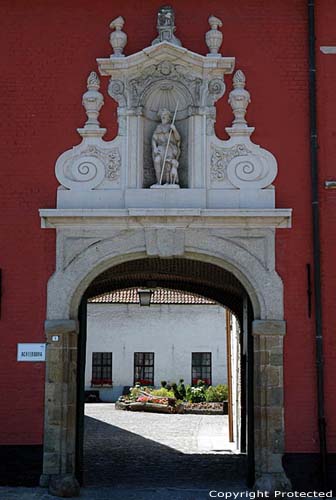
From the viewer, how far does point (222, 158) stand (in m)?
9.51

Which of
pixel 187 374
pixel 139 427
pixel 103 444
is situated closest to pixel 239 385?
pixel 103 444

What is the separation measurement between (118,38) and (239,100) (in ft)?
5.65

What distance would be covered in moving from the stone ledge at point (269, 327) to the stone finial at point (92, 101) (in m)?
3.17

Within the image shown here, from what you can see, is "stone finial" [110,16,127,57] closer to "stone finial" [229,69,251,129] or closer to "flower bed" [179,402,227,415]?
"stone finial" [229,69,251,129]

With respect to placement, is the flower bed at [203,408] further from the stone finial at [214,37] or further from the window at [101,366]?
the stone finial at [214,37]

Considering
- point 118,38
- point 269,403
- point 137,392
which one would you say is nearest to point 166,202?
point 118,38

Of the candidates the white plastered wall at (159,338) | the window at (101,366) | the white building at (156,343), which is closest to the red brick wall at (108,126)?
the white building at (156,343)

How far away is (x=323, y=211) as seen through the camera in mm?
9430

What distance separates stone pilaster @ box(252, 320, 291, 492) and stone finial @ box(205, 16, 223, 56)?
3.47 metres

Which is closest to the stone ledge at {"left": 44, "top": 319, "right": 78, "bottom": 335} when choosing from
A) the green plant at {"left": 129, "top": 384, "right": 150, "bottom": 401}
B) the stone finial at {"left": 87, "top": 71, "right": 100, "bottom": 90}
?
the stone finial at {"left": 87, "top": 71, "right": 100, "bottom": 90}

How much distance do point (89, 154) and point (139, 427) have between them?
9.92 metres

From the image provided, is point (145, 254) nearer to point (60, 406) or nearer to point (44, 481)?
point (60, 406)

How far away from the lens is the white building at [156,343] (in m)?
27.7

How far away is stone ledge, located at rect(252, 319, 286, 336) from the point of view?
29.8 feet
